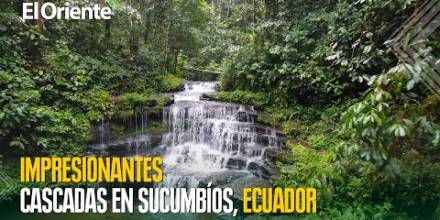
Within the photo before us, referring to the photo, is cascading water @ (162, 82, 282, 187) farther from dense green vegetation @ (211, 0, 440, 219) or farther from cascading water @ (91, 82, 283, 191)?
dense green vegetation @ (211, 0, 440, 219)

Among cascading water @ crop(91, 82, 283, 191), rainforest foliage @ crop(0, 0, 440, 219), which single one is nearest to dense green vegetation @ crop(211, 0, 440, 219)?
rainforest foliage @ crop(0, 0, 440, 219)

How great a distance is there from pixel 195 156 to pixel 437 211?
3.63 meters

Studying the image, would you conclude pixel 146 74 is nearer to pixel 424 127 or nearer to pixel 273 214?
pixel 273 214

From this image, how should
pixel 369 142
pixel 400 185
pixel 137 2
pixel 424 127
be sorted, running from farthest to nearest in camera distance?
pixel 137 2
pixel 400 185
pixel 369 142
pixel 424 127

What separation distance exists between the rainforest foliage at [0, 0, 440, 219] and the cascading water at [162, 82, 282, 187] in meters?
0.35

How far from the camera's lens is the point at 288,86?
703 cm

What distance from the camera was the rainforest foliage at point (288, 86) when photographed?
3.81 m

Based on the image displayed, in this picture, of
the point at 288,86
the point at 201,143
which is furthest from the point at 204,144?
the point at 288,86

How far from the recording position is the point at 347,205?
4332mm

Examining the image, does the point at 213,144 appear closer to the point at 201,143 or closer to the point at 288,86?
the point at 201,143

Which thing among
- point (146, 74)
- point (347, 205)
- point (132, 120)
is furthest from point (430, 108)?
point (146, 74)

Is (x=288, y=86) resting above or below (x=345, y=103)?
above

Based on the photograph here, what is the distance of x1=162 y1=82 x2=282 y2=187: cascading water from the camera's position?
5875 millimetres

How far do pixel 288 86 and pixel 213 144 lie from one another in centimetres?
162
